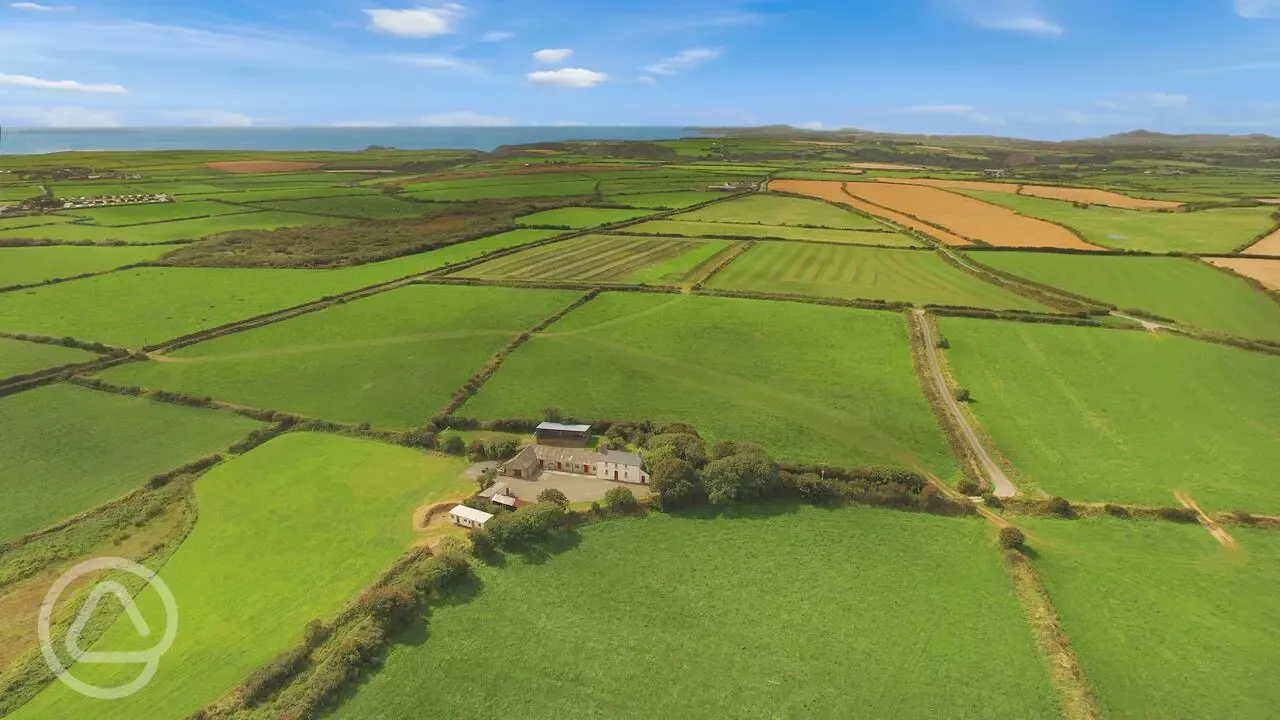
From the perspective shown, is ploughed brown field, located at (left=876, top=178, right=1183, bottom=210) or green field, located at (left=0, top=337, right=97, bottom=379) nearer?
green field, located at (left=0, top=337, right=97, bottom=379)

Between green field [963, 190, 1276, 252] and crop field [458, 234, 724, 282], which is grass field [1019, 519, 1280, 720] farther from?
green field [963, 190, 1276, 252]

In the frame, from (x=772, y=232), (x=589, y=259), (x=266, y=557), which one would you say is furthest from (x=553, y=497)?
(x=772, y=232)

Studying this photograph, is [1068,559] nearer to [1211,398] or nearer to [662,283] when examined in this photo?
[1211,398]

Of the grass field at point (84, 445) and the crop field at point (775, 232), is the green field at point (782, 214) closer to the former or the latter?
the crop field at point (775, 232)

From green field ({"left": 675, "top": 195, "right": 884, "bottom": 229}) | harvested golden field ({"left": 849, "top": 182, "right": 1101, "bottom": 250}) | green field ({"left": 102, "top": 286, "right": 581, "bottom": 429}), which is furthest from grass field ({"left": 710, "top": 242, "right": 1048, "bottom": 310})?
green field ({"left": 102, "top": 286, "right": 581, "bottom": 429})

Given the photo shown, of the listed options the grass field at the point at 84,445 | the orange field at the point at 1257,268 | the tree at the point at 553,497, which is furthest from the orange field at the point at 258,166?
the orange field at the point at 1257,268

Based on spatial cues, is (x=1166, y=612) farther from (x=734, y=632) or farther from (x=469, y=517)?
(x=469, y=517)

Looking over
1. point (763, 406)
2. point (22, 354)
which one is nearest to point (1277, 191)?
point (763, 406)
